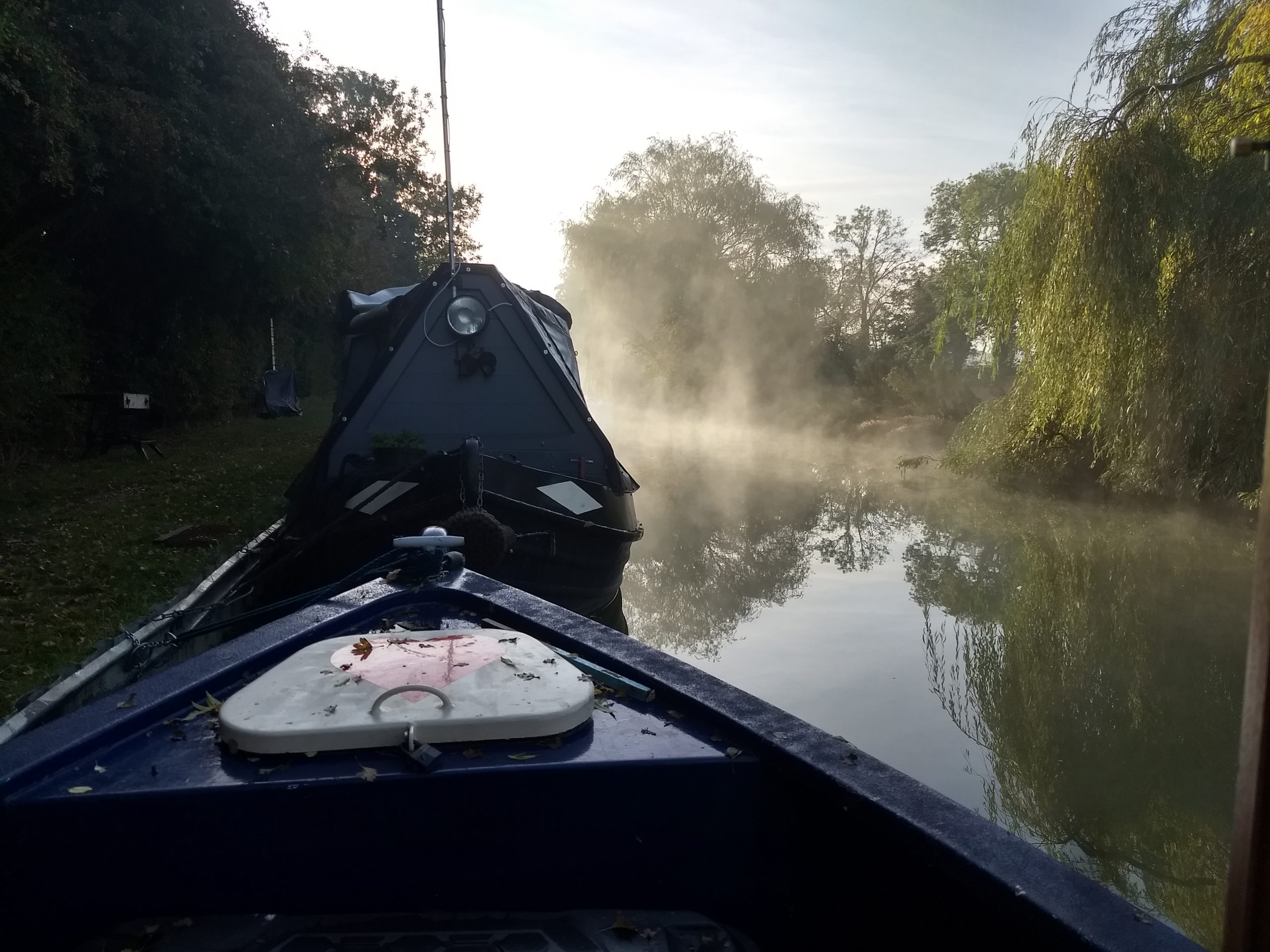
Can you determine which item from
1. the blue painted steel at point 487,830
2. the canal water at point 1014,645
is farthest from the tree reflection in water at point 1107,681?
the blue painted steel at point 487,830

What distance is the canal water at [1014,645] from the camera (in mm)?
4699

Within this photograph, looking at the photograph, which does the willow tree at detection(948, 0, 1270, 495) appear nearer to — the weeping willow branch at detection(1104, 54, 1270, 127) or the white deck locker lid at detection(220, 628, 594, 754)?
the weeping willow branch at detection(1104, 54, 1270, 127)

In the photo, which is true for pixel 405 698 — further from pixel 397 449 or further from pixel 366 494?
pixel 397 449

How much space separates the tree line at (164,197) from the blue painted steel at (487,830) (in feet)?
34.1

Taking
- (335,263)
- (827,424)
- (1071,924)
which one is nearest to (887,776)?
(1071,924)

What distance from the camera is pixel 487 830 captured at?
211cm

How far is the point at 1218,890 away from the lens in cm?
393

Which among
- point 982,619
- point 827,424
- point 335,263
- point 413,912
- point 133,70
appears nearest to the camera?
point 413,912

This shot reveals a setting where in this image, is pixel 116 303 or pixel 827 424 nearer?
pixel 116 303

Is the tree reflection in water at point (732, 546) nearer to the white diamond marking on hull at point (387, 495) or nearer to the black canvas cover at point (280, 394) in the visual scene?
the white diamond marking on hull at point (387, 495)

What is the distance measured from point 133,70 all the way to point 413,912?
1504 cm

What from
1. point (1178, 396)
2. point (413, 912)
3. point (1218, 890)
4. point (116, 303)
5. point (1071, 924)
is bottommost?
point (1218, 890)

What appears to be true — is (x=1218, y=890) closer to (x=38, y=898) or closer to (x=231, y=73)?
(x=38, y=898)

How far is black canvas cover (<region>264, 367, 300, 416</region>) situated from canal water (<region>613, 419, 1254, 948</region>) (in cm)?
1266
